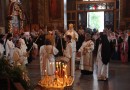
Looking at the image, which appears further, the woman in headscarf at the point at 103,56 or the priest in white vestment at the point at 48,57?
the woman in headscarf at the point at 103,56

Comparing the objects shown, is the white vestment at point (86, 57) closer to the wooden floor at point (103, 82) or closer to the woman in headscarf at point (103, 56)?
the wooden floor at point (103, 82)

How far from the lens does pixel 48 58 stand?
9.51 meters

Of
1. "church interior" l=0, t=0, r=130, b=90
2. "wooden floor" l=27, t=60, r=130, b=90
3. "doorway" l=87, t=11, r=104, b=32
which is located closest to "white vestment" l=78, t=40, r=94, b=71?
"church interior" l=0, t=0, r=130, b=90

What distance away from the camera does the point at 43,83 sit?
8227 millimetres

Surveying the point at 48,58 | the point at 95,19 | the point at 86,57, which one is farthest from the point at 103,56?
the point at 95,19

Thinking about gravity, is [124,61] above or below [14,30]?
below

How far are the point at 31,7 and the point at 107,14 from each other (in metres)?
7.59

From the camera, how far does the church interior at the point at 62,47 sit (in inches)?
318

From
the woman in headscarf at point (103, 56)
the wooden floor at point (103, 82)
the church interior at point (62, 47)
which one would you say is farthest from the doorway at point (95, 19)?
the woman in headscarf at point (103, 56)

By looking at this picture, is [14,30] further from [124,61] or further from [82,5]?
[82,5]

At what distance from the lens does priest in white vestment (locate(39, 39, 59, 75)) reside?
9258 mm

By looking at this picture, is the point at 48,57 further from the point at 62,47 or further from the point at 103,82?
the point at 62,47

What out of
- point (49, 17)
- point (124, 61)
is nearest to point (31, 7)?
point (49, 17)

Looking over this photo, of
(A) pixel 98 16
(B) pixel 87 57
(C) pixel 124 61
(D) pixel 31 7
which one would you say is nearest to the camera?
(B) pixel 87 57
